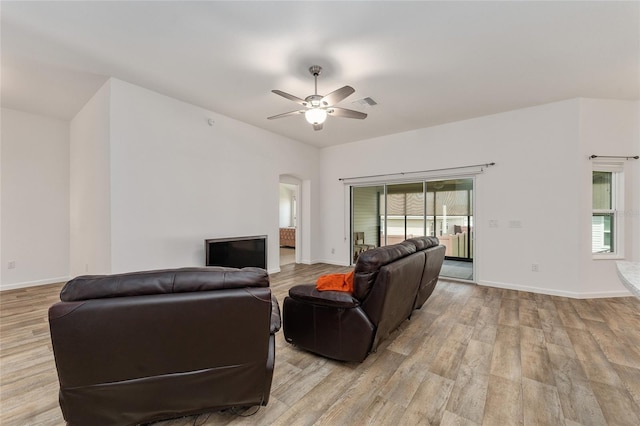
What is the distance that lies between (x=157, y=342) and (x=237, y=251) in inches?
130

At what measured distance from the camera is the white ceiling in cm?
230

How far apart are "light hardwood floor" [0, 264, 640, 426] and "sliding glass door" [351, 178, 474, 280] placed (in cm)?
230

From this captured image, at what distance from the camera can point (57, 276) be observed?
16.1 feet

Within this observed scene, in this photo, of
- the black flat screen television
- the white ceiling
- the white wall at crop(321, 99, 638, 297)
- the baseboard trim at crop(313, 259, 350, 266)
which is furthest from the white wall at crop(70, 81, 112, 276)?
the white wall at crop(321, 99, 638, 297)

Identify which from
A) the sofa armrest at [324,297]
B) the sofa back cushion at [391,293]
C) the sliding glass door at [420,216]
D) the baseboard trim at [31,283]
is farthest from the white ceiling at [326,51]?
the baseboard trim at [31,283]

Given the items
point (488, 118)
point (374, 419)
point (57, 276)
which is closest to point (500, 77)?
point (488, 118)

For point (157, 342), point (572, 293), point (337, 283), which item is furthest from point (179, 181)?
point (572, 293)

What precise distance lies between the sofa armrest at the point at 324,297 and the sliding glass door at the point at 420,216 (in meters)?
3.48

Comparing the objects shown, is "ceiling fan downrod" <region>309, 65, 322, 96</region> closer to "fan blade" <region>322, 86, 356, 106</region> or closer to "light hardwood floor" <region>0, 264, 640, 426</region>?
"fan blade" <region>322, 86, 356, 106</region>

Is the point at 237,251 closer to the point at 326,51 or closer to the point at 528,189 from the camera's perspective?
the point at 326,51

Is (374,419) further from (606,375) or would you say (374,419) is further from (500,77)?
(500,77)

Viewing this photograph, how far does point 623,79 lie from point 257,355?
5.33 meters

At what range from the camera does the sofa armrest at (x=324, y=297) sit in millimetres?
2178

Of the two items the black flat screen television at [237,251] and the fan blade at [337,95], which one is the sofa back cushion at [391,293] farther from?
the black flat screen television at [237,251]
